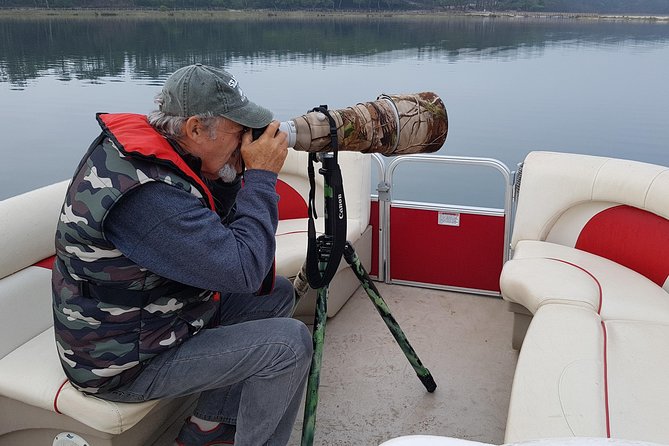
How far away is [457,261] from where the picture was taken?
3102mm

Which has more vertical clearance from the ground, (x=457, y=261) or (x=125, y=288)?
(x=125, y=288)

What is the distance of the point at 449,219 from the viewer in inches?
121

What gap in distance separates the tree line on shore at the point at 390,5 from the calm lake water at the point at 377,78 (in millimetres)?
1357

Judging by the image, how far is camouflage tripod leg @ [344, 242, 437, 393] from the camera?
6.52 feet

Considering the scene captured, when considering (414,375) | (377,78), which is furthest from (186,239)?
(377,78)

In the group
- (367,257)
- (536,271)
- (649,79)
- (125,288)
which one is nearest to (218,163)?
(125,288)

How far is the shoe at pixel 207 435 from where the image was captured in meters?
1.81

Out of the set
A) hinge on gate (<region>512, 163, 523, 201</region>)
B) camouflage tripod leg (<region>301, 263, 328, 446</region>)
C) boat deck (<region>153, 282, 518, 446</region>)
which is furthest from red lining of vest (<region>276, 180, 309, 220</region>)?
camouflage tripod leg (<region>301, 263, 328, 446</region>)

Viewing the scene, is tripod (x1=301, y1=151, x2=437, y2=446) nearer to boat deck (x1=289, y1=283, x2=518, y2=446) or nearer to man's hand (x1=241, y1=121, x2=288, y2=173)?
man's hand (x1=241, y1=121, x2=288, y2=173)

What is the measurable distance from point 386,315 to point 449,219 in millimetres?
1084

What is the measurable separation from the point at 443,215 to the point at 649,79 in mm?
19399

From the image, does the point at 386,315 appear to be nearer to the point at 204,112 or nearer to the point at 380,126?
the point at 380,126

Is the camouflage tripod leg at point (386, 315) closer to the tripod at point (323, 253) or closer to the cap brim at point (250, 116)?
the tripod at point (323, 253)

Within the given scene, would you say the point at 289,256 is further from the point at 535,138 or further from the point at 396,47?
the point at 396,47
